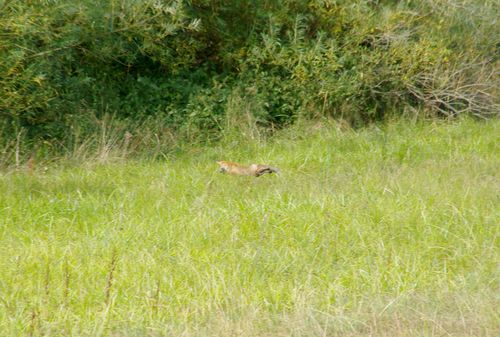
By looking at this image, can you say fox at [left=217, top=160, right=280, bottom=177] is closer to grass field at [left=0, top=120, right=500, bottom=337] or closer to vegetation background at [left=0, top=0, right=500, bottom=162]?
grass field at [left=0, top=120, right=500, bottom=337]

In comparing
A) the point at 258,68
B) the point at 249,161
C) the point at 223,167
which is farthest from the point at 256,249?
the point at 258,68

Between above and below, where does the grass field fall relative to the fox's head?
above

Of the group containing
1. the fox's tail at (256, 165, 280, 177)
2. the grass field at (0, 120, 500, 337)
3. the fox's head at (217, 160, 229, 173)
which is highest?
the grass field at (0, 120, 500, 337)

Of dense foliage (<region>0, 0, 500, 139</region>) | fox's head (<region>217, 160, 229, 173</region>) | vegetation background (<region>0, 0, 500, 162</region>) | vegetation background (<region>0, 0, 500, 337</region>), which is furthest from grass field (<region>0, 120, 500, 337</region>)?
dense foliage (<region>0, 0, 500, 139</region>)

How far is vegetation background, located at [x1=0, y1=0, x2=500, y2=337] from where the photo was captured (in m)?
5.23

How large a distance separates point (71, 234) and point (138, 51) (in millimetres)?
5783

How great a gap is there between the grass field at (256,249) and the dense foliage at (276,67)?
2.24 metres

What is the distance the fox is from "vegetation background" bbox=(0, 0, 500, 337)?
15cm

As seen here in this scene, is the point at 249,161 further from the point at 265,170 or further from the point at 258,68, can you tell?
the point at 258,68

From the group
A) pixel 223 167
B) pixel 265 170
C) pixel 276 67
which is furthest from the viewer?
pixel 276 67

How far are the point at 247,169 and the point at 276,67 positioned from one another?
146 inches

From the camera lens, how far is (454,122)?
12484mm

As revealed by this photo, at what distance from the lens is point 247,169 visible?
9273mm

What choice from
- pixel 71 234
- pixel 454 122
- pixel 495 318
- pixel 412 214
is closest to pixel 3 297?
pixel 71 234
